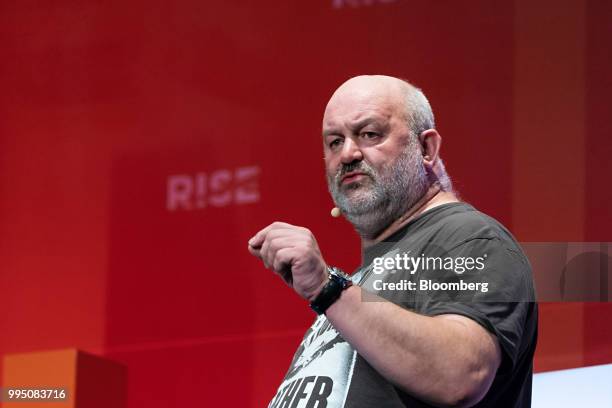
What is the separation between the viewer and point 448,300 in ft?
3.70

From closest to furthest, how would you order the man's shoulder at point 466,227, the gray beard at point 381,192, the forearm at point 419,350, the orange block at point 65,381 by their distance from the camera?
the forearm at point 419,350
the man's shoulder at point 466,227
the gray beard at point 381,192
the orange block at point 65,381

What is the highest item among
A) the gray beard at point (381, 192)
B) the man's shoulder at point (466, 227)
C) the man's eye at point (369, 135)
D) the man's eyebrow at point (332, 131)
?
the man's eyebrow at point (332, 131)

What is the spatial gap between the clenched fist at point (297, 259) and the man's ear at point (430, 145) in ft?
1.38

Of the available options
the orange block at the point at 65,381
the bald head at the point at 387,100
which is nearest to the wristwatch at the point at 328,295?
the bald head at the point at 387,100

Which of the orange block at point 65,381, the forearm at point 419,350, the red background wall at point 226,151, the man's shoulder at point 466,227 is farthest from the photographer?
the orange block at point 65,381

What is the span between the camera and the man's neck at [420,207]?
1.38 meters

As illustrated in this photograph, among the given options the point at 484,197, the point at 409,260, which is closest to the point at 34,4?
the point at 484,197

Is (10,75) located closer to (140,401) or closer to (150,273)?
(150,273)

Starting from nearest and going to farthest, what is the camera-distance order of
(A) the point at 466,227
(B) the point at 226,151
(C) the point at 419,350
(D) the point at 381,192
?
1. (C) the point at 419,350
2. (A) the point at 466,227
3. (D) the point at 381,192
4. (B) the point at 226,151

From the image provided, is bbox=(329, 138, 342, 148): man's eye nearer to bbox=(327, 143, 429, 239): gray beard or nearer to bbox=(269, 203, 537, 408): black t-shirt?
bbox=(327, 143, 429, 239): gray beard

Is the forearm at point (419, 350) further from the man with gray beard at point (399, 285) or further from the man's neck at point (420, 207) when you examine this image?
the man's neck at point (420, 207)

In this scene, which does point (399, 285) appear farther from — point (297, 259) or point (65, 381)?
point (65, 381)

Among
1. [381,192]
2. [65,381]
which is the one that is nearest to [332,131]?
[381,192]

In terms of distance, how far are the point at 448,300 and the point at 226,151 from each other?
147 cm
